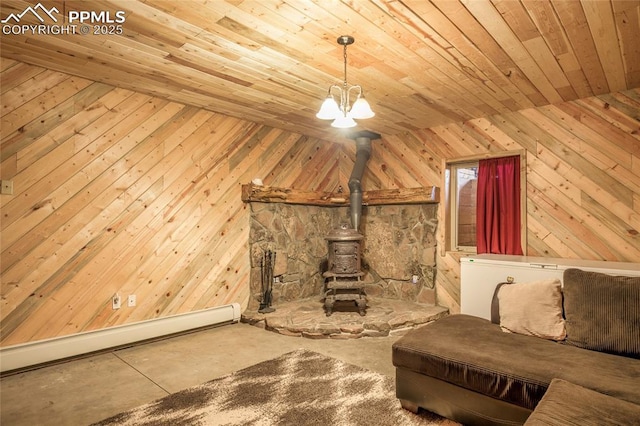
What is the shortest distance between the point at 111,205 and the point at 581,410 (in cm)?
367

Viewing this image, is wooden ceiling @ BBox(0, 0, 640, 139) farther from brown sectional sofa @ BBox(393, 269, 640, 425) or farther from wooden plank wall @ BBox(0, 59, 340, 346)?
brown sectional sofa @ BBox(393, 269, 640, 425)

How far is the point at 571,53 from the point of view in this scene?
8.59 feet

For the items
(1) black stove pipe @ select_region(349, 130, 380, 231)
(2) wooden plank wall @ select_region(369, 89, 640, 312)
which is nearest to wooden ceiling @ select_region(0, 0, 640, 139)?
(2) wooden plank wall @ select_region(369, 89, 640, 312)

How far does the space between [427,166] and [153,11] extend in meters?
3.63

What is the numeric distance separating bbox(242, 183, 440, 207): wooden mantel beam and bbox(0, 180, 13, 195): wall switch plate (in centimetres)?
219

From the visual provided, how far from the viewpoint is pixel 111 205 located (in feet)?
11.0

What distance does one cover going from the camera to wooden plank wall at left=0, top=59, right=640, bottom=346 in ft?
9.55

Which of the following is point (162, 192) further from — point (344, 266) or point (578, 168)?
point (578, 168)

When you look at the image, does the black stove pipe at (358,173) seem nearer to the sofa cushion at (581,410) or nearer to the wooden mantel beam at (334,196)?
the wooden mantel beam at (334,196)

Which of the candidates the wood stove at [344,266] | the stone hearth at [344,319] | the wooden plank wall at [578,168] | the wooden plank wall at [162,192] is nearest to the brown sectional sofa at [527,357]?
the stone hearth at [344,319]

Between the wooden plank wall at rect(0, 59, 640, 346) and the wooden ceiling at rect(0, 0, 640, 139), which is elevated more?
the wooden ceiling at rect(0, 0, 640, 139)

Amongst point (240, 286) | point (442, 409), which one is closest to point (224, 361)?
point (240, 286)

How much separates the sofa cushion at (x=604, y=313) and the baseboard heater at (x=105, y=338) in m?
3.35

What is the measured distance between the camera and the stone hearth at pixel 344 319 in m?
3.71
